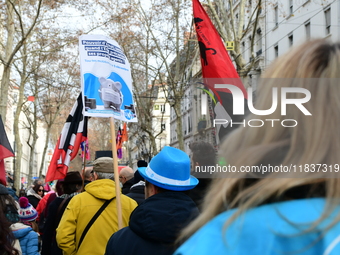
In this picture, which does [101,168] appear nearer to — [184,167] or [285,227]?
[184,167]

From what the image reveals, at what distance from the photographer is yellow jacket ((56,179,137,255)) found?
4469mm

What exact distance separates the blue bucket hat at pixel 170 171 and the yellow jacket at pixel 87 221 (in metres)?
1.39

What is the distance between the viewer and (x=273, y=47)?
113ft

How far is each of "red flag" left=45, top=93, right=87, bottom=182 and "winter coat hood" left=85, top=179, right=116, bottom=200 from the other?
1.58 m

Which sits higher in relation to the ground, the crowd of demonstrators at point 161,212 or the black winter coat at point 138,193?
the crowd of demonstrators at point 161,212

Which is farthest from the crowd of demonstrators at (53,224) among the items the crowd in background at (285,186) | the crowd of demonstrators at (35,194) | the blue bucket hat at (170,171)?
the crowd of demonstrators at (35,194)

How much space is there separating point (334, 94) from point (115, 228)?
3611 millimetres

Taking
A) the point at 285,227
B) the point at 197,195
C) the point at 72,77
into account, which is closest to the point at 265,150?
the point at 285,227

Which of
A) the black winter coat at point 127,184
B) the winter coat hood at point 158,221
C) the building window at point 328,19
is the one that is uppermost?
the building window at point 328,19

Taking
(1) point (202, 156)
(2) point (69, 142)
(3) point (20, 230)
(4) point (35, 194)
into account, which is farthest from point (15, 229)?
(4) point (35, 194)

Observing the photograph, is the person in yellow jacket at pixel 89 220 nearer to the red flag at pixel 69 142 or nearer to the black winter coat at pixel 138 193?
the black winter coat at pixel 138 193

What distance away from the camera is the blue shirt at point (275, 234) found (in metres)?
1.03

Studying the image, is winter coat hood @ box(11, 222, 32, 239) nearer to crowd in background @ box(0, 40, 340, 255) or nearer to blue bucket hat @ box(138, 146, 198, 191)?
blue bucket hat @ box(138, 146, 198, 191)

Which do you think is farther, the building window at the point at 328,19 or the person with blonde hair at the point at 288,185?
the building window at the point at 328,19
